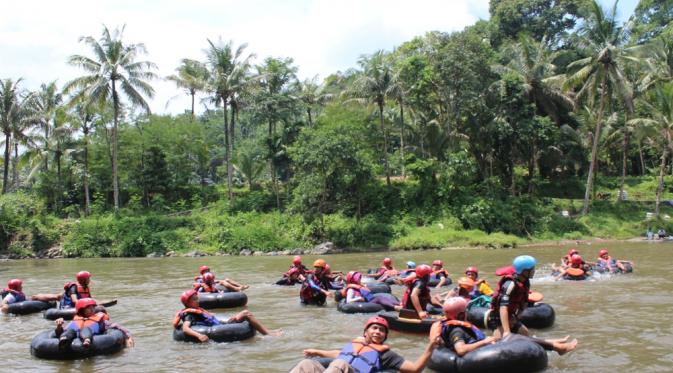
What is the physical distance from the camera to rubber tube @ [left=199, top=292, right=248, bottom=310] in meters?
14.3

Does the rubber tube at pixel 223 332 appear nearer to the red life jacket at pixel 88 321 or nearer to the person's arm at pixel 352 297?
the red life jacket at pixel 88 321

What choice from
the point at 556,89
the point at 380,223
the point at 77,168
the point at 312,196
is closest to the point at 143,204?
the point at 77,168

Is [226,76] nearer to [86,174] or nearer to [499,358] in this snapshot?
[86,174]

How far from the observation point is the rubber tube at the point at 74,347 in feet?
31.9

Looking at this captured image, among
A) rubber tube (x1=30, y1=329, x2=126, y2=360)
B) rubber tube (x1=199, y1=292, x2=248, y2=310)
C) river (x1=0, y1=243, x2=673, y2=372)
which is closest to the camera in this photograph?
river (x1=0, y1=243, x2=673, y2=372)

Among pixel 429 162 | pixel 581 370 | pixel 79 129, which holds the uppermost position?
pixel 79 129

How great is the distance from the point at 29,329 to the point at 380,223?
24.0 metres

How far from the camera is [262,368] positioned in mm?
9219

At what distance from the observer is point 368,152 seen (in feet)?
128

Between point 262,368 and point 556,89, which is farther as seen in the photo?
point 556,89

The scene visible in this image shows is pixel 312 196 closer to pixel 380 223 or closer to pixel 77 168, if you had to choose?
pixel 380 223

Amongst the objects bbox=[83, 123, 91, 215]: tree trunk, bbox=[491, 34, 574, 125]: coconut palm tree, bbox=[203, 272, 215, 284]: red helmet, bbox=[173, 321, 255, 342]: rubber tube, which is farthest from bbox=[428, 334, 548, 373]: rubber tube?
bbox=[83, 123, 91, 215]: tree trunk

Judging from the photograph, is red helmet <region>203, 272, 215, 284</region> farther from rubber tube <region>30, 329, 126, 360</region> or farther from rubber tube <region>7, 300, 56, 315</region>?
rubber tube <region>30, 329, 126, 360</region>

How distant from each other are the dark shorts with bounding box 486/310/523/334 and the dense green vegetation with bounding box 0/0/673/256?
23604 millimetres
